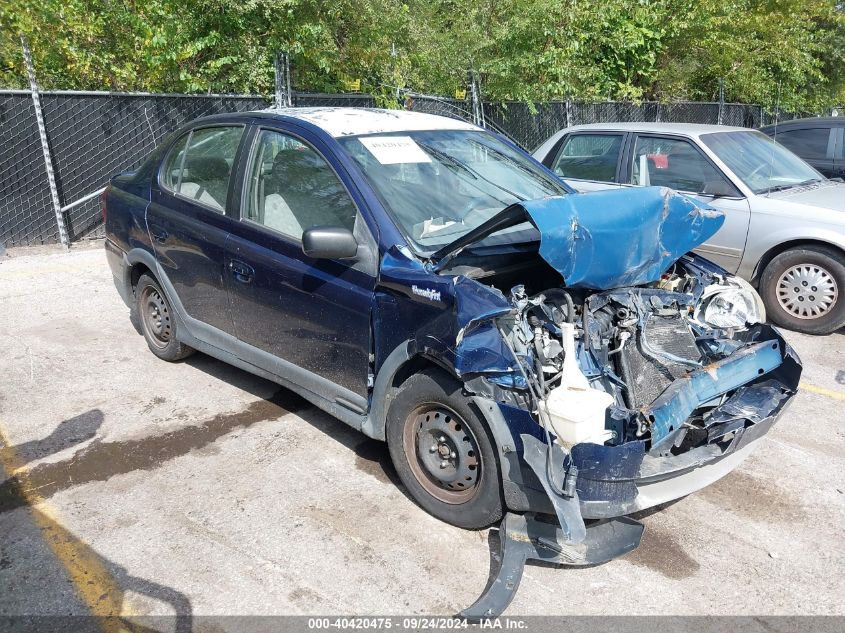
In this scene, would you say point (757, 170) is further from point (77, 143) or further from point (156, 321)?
point (77, 143)

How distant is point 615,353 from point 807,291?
371 centimetres

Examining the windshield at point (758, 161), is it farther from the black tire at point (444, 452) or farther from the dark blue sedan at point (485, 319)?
the black tire at point (444, 452)

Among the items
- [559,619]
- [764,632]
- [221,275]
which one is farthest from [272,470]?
[764,632]

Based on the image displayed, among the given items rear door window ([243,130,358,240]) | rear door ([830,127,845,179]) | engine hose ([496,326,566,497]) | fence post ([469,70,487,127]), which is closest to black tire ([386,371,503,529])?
engine hose ([496,326,566,497])

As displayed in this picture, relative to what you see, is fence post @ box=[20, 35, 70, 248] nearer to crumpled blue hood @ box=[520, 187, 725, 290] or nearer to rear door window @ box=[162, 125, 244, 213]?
rear door window @ box=[162, 125, 244, 213]

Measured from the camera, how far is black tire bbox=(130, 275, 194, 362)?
5.18 m

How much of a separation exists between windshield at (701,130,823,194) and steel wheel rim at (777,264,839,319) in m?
0.85

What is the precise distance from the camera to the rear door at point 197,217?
438 centimetres

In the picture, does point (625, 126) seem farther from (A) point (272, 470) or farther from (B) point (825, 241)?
(A) point (272, 470)

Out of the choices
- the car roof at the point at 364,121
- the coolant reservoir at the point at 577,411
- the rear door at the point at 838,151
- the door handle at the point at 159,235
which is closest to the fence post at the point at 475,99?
the rear door at the point at 838,151

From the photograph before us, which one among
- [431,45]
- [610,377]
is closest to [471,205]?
[610,377]

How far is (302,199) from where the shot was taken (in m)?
3.96

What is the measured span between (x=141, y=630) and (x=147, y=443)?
1.62m

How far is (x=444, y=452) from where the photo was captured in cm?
331
